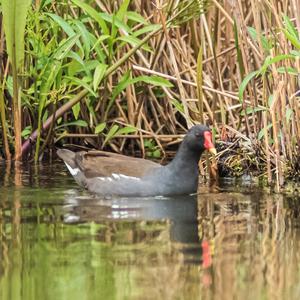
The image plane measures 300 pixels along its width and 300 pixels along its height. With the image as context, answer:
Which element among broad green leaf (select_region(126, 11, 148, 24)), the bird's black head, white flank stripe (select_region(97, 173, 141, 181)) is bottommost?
white flank stripe (select_region(97, 173, 141, 181))

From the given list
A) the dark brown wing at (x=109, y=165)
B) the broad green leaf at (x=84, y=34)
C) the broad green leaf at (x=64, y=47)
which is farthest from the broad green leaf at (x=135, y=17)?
the dark brown wing at (x=109, y=165)

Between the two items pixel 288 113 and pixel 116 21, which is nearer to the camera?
pixel 288 113

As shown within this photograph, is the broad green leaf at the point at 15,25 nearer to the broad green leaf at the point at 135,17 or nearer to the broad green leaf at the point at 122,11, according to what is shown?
the broad green leaf at the point at 122,11

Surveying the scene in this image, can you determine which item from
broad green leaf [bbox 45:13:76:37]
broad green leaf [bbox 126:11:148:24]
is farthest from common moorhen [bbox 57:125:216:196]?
broad green leaf [bbox 126:11:148:24]

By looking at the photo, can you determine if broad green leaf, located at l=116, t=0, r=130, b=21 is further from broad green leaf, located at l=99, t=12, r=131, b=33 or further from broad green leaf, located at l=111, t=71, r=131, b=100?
broad green leaf, located at l=111, t=71, r=131, b=100

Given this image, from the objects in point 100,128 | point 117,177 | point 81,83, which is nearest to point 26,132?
point 100,128

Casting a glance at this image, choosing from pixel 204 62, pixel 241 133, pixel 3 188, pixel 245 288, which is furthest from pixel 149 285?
pixel 204 62

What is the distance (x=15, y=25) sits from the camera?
28.6ft

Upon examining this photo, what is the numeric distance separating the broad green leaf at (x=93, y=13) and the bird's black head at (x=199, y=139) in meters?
1.30

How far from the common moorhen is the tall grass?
418 millimetres

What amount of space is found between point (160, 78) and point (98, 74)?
2.17 feet

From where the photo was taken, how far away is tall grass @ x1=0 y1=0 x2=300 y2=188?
8.20m

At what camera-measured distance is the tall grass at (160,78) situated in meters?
8.20

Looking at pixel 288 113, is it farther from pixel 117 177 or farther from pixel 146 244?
pixel 146 244
